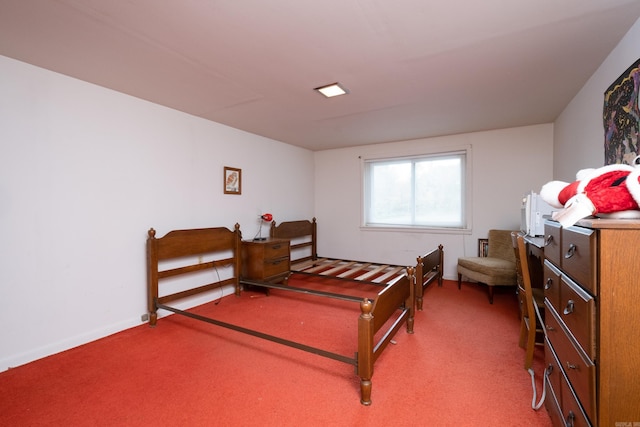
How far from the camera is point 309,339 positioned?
2504 millimetres

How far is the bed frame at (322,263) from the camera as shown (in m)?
4.09

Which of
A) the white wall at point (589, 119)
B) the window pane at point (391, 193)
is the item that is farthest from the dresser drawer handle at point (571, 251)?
the window pane at point (391, 193)

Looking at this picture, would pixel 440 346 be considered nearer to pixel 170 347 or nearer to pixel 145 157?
pixel 170 347

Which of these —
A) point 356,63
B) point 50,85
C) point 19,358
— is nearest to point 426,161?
Result: point 356,63

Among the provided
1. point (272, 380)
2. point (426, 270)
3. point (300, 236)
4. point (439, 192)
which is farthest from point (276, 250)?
point (439, 192)

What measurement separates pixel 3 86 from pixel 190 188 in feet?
5.39

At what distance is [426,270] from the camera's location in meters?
3.38

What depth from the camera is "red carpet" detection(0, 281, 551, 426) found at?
1.60 meters

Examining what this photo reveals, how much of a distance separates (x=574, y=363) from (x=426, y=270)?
2.31m

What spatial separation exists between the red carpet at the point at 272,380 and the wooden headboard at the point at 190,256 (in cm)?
35

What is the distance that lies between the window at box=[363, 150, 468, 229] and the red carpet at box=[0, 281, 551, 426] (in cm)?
199

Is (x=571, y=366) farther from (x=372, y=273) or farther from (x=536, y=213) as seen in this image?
(x=372, y=273)

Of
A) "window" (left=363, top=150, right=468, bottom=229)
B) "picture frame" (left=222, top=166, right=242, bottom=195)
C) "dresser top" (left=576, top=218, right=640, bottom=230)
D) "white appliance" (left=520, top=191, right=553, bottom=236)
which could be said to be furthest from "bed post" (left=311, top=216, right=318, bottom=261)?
"dresser top" (left=576, top=218, right=640, bottom=230)

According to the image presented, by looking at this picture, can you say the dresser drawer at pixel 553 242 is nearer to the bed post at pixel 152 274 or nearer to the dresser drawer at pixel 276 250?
the dresser drawer at pixel 276 250
